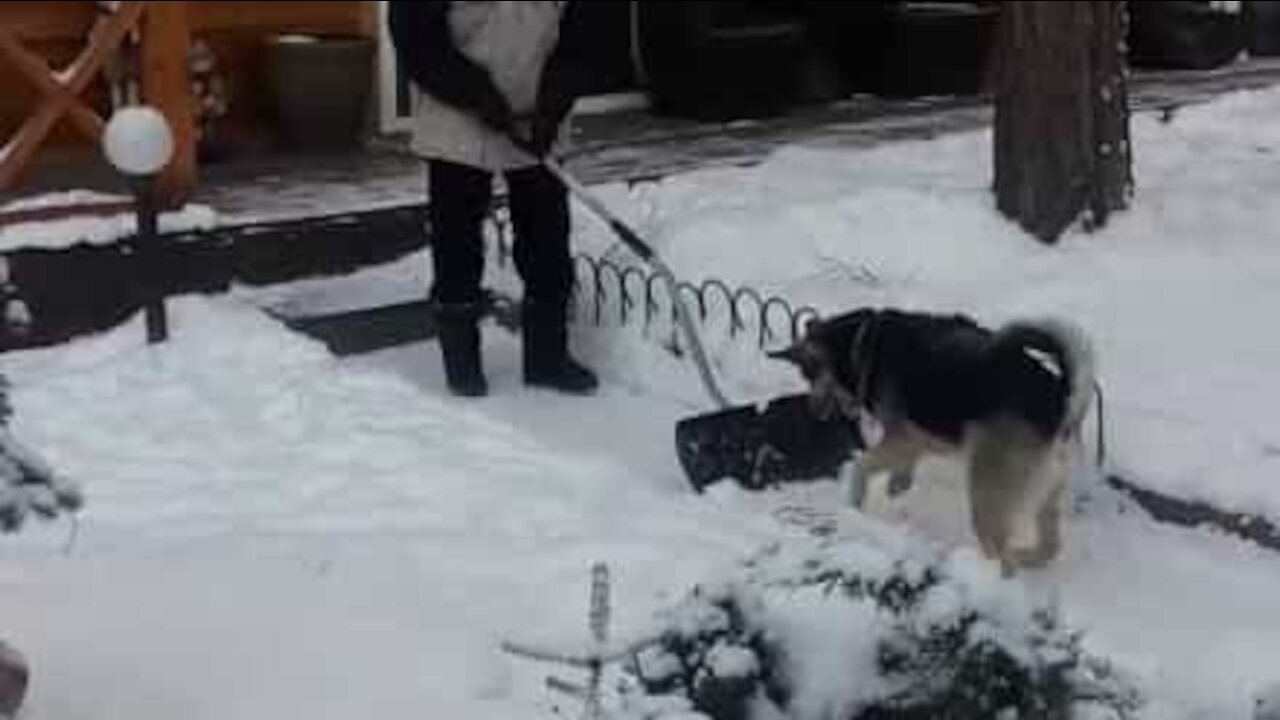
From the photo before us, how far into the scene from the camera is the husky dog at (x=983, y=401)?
16.7 ft

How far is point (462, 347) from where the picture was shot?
700cm

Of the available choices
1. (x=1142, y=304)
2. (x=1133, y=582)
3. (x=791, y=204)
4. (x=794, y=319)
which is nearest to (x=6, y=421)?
(x=1133, y=582)

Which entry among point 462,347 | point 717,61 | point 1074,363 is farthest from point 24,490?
point 717,61

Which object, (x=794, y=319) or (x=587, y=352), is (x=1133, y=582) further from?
(x=587, y=352)

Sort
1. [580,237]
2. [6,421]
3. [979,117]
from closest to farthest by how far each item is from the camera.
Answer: [6,421] → [580,237] → [979,117]

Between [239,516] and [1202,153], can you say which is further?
[1202,153]

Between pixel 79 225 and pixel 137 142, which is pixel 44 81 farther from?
pixel 137 142

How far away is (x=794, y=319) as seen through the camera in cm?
694

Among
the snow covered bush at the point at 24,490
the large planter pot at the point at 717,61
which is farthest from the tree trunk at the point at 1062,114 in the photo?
the snow covered bush at the point at 24,490

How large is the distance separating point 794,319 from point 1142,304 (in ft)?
3.45

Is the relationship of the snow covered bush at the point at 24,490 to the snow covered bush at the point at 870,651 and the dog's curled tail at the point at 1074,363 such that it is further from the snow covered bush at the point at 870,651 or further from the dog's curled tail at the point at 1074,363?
the dog's curled tail at the point at 1074,363

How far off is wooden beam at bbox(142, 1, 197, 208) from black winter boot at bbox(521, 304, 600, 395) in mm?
1741

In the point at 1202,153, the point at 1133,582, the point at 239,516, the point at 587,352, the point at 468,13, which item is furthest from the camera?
the point at 1202,153

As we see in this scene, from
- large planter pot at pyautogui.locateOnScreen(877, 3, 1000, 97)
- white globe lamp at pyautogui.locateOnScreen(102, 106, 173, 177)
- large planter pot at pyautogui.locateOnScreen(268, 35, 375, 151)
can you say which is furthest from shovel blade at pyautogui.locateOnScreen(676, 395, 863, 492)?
large planter pot at pyautogui.locateOnScreen(877, 3, 1000, 97)
